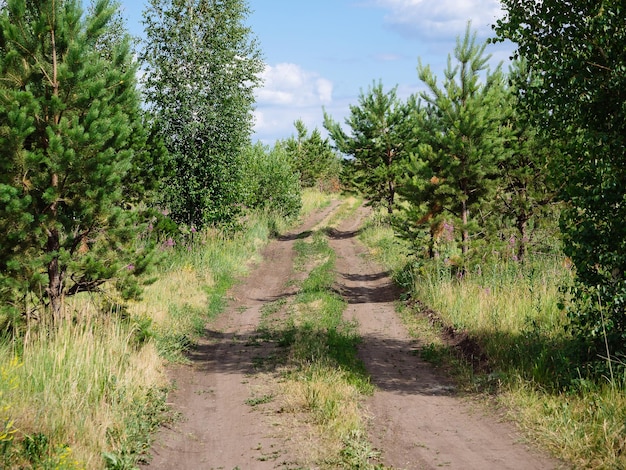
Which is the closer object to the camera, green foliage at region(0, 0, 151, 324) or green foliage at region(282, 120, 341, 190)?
green foliage at region(0, 0, 151, 324)

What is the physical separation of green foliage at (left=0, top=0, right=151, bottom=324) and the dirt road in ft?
6.87

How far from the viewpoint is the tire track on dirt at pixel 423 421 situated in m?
5.95

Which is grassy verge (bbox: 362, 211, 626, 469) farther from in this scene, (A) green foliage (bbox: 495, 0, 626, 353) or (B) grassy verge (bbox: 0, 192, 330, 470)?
(B) grassy verge (bbox: 0, 192, 330, 470)

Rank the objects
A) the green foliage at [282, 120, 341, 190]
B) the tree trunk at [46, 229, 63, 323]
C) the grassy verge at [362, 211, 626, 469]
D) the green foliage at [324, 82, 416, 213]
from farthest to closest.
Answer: the green foliage at [282, 120, 341, 190] < the green foliage at [324, 82, 416, 213] < the tree trunk at [46, 229, 63, 323] < the grassy verge at [362, 211, 626, 469]

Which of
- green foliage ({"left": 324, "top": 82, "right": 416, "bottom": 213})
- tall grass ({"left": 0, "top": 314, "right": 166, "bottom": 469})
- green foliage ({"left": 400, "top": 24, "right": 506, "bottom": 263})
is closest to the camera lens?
tall grass ({"left": 0, "top": 314, "right": 166, "bottom": 469})

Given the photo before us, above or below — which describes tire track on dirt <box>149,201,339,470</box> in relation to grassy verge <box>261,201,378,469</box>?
below

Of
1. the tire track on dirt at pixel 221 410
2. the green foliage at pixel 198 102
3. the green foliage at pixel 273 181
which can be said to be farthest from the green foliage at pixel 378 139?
the tire track on dirt at pixel 221 410

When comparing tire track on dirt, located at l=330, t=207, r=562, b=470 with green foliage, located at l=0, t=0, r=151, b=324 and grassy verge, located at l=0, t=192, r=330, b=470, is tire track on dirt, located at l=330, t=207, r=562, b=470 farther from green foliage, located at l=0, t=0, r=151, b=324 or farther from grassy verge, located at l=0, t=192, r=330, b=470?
green foliage, located at l=0, t=0, r=151, b=324

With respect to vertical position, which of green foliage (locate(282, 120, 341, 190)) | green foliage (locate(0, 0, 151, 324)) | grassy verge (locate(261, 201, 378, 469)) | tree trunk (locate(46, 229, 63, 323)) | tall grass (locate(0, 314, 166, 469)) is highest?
green foliage (locate(282, 120, 341, 190))

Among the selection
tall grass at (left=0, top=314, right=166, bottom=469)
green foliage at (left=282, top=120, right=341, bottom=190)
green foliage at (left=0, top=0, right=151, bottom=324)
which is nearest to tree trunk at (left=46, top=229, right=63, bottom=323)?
green foliage at (left=0, top=0, right=151, bottom=324)

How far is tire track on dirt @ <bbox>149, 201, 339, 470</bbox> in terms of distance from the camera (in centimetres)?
609

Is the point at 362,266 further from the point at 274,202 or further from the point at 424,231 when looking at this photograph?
the point at 274,202

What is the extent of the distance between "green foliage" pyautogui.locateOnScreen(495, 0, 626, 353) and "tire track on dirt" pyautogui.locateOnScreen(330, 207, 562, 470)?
5.64ft

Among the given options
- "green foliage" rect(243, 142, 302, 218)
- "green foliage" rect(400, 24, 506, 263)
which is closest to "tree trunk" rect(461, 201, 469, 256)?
"green foliage" rect(400, 24, 506, 263)
